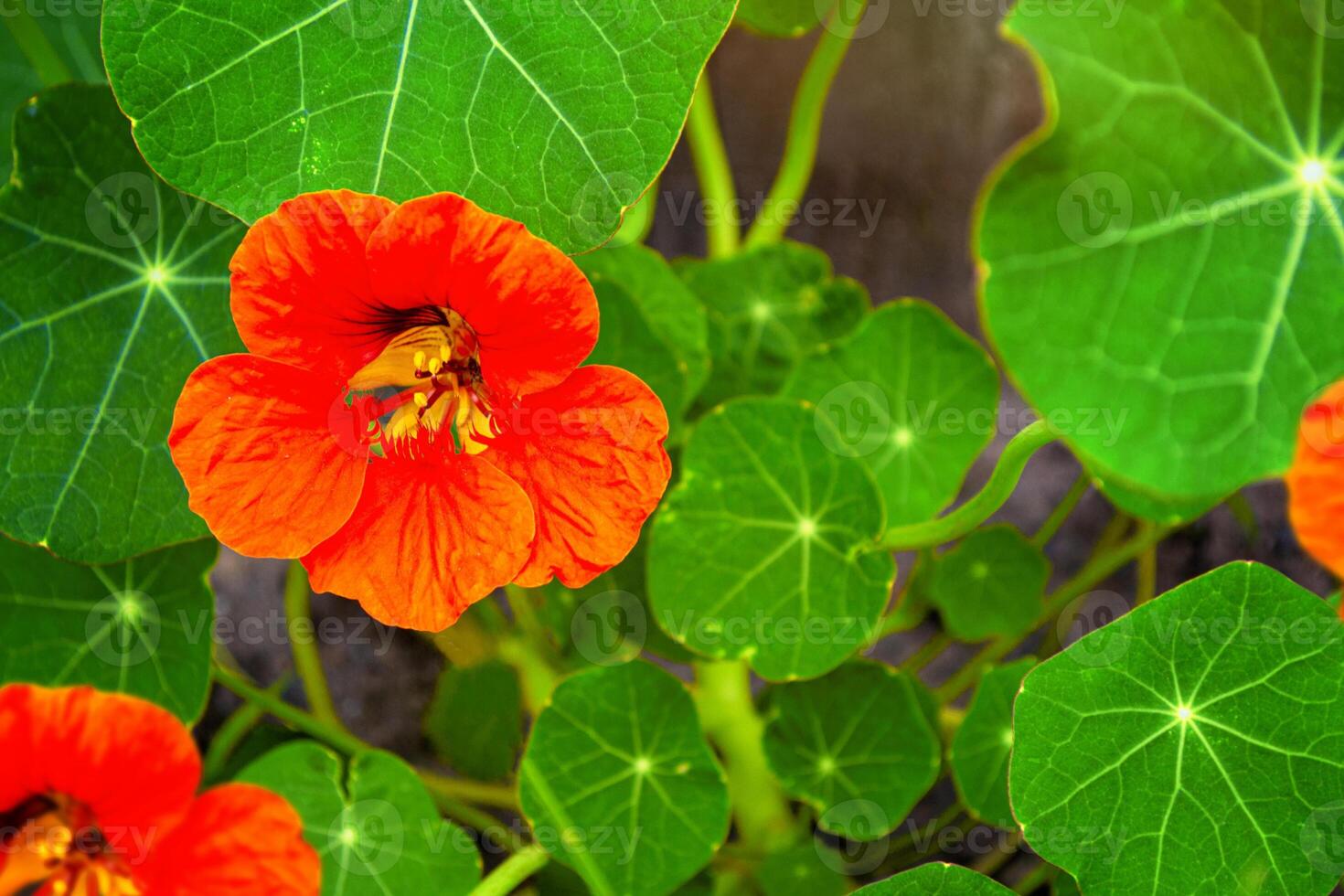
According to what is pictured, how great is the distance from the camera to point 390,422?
772mm

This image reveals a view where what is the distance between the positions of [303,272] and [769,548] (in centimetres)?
52

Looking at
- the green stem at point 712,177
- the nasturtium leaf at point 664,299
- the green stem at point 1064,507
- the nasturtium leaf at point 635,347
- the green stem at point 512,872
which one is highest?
the green stem at point 712,177

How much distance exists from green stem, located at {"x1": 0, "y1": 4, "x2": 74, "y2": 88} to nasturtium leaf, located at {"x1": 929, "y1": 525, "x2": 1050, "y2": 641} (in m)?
1.05

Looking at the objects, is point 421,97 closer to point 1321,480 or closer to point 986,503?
point 986,503

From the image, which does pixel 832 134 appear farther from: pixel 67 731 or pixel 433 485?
pixel 67 731

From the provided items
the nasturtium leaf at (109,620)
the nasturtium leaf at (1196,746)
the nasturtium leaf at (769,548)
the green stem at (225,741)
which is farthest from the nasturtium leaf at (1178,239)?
the green stem at (225,741)

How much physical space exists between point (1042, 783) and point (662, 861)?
0.36m

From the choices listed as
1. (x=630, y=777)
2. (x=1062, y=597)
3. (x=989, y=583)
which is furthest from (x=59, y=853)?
(x=1062, y=597)

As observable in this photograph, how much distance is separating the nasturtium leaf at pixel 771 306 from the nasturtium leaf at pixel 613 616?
228mm

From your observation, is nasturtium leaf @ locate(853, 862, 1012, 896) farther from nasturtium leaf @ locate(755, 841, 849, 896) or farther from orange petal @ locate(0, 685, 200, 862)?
orange petal @ locate(0, 685, 200, 862)

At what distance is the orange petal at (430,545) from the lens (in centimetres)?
68

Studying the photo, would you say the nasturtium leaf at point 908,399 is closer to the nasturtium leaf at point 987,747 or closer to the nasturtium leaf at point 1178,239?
the nasturtium leaf at point 987,747

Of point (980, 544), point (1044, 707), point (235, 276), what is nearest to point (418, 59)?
point (235, 276)

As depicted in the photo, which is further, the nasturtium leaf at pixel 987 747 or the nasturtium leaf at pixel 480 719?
the nasturtium leaf at pixel 480 719
